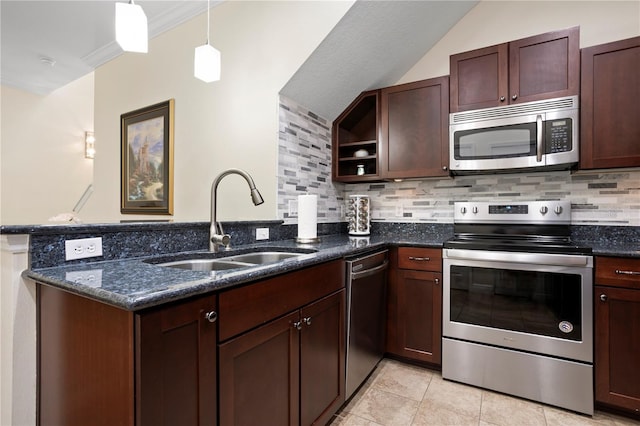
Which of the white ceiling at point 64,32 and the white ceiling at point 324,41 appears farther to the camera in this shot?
the white ceiling at point 64,32

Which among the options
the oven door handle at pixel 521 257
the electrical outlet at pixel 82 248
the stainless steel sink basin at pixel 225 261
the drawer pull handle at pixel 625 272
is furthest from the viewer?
the oven door handle at pixel 521 257

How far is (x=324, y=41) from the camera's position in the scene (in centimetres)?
205

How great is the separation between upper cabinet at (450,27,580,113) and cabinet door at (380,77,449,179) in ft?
0.46

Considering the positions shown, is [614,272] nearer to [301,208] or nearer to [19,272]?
[301,208]

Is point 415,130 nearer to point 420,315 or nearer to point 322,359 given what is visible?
point 420,315

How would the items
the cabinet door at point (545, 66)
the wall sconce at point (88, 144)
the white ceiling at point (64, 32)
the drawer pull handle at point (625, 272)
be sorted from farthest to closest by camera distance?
1. the wall sconce at point (88, 144)
2. the white ceiling at point (64, 32)
3. the cabinet door at point (545, 66)
4. the drawer pull handle at point (625, 272)

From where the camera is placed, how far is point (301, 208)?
2160 millimetres

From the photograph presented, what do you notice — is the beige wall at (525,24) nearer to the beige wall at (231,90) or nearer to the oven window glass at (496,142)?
the oven window glass at (496,142)

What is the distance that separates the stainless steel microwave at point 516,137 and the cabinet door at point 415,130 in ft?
0.35

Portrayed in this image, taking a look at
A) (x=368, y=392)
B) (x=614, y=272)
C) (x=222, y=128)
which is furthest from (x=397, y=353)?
(x=222, y=128)

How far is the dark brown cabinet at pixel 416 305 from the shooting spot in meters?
2.18

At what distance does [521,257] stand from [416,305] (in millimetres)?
748

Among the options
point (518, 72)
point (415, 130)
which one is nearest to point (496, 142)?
point (518, 72)

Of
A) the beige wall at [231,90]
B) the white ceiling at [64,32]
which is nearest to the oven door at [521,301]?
the beige wall at [231,90]
